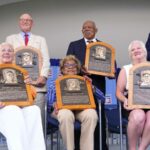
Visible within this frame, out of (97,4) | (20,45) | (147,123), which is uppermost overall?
(97,4)

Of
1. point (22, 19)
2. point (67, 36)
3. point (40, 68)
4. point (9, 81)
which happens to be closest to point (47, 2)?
point (67, 36)

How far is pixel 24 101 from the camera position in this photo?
13.0 feet

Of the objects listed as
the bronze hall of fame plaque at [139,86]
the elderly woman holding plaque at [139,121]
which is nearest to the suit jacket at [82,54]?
the elderly woman holding plaque at [139,121]

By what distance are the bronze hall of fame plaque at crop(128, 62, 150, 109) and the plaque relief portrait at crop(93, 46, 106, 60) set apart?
1.43 ft

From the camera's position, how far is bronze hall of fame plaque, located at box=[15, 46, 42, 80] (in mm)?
4418

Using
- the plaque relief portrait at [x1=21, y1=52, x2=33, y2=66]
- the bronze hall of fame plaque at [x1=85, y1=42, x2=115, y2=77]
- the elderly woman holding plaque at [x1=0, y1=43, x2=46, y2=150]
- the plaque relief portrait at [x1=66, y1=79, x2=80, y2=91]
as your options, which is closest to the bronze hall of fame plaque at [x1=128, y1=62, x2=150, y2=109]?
the bronze hall of fame plaque at [x1=85, y1=42, x2=115, y2=77]

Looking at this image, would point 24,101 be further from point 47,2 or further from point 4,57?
A: point 47,2

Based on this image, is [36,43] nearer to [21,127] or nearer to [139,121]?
[21,127]

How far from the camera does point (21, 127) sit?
12.1ft

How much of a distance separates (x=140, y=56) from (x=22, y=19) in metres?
1.36

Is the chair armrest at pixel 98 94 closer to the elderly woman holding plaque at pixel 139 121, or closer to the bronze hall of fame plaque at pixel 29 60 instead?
the elderly woman holding plaque at pixel 139 121

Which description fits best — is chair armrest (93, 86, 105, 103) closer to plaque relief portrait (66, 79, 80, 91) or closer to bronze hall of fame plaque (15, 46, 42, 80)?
plaque relief portrait (66, 79, 80, 91)

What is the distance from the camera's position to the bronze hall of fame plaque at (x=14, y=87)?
13.0 ft

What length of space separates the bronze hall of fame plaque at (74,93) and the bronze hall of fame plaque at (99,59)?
0.22 metres
